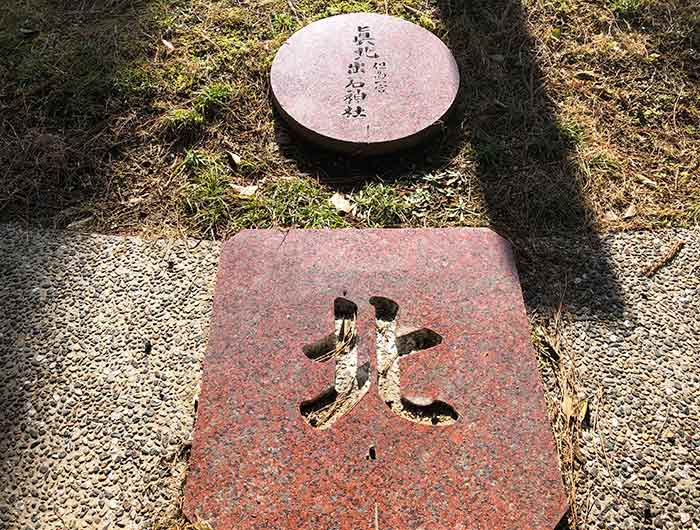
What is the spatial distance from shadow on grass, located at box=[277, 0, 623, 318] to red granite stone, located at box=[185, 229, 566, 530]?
0.27 metres

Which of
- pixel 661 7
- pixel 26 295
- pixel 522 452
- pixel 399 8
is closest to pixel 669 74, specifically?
pixel 661 7

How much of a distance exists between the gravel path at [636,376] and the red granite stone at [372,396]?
0.20 meters

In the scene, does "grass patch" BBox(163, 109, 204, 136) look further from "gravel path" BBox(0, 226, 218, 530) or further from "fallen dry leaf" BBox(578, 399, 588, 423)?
"fallen dry leaf" BBox(578, 399, 588, 423)

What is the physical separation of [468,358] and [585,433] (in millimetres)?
399

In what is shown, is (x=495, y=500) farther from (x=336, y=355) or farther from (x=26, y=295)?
(x=26, y=295)

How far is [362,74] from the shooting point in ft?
8.43

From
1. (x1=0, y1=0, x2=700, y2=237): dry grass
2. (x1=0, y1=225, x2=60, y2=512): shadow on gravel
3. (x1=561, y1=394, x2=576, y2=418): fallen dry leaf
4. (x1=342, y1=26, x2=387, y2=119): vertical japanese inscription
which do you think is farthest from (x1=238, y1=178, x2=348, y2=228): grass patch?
(x1=561, y1=394, x2=576, y2=418): fallen dry leaf

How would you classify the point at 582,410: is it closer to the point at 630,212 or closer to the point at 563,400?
the point at 563,400

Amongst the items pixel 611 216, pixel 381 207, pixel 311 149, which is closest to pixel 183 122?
pixel 311 149

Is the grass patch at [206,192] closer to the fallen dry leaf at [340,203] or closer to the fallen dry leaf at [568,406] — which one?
the fallen dry leaf at [340,203]

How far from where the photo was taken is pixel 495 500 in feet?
4.86

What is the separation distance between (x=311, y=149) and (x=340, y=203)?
332 mm

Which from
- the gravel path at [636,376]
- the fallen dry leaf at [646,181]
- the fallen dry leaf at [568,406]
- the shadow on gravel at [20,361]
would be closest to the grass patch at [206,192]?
the shadow on gravel at [20,361]

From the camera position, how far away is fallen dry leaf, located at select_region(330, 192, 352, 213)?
228cm
